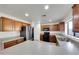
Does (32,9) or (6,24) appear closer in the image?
(32,9)

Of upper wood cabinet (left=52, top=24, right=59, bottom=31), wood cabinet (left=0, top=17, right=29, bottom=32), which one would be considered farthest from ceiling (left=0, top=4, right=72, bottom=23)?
upper wood cabinet (left=52, top=24, right=59, bottom=31)

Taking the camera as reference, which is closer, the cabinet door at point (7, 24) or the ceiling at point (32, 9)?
the ceiling at point (32, 9)

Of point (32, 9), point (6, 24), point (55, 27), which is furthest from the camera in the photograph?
point (55, 27)

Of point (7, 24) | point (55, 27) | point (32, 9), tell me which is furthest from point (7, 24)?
point (55, 27)

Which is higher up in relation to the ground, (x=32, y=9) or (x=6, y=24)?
(x=32, y=9)

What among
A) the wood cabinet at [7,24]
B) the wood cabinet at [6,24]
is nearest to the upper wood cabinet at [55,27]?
the wood cabinet at [6,24]

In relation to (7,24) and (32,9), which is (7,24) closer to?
(7,24)

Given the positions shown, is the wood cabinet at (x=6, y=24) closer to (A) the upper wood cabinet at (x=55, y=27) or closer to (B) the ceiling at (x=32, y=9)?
(B) the ceiling at (x=32, y=9)

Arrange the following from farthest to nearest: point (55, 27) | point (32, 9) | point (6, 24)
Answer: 1. point (55, 27)
2. point (6, 24)
3. point (32, 9)

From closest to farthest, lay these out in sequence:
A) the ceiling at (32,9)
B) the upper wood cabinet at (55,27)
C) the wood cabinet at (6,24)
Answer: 1. the ceiling at (32,9)
2. the wood cabinet at (6,24)
3. the upper wood cabinet at (55,27)

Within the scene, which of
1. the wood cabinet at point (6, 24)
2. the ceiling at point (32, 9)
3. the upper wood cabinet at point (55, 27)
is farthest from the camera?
the upper wood cabinet at point (55, 27)

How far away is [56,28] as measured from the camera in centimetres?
924
